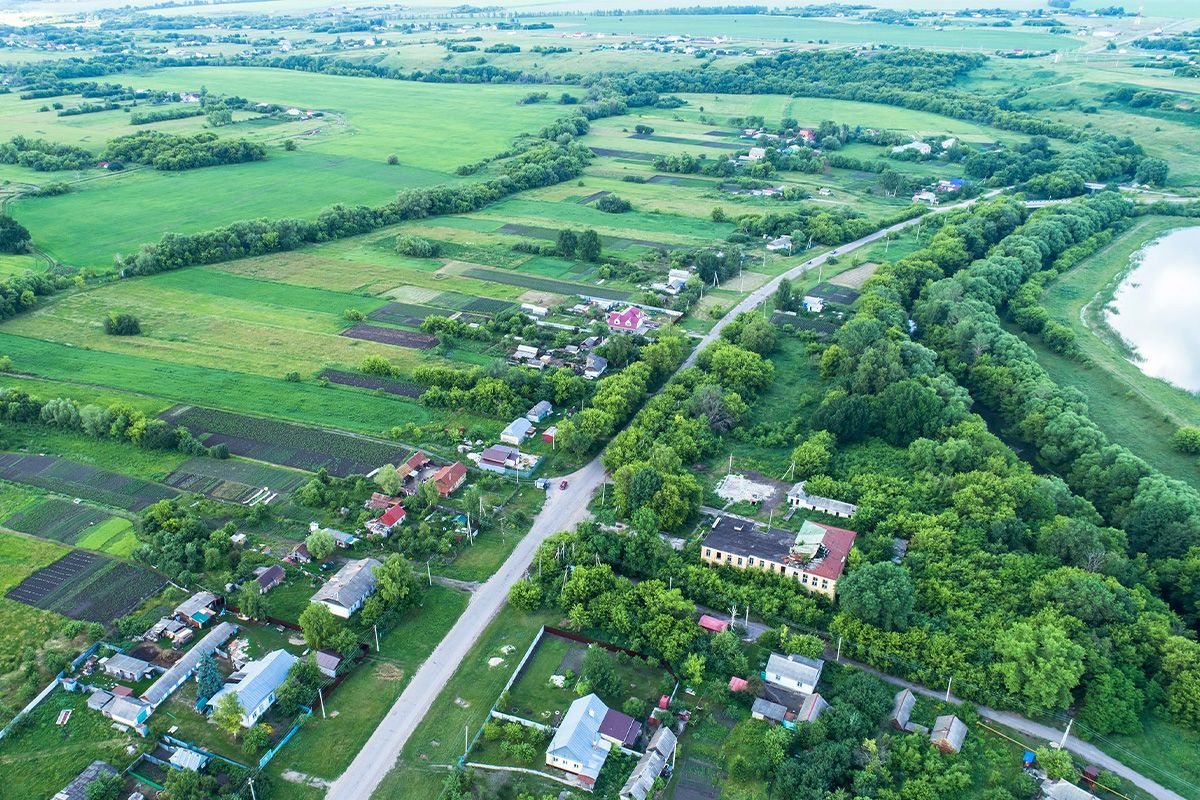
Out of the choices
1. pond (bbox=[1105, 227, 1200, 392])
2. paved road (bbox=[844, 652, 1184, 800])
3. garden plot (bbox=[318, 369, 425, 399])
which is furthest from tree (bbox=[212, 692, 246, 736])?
pond (bbox=[1105, 227, 1200, 392])

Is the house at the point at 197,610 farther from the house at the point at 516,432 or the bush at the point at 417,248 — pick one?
the bush at the point at 417,248

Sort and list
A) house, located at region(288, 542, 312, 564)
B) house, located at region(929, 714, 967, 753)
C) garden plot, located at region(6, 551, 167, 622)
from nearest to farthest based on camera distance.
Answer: house, located at region(929, 714, 967, 753), garden plot, located at region(6, 551, 167, 622), house, located at region(288, 542, 312, 564)

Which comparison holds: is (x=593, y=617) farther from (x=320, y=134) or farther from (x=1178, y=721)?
(x=320, y=134)

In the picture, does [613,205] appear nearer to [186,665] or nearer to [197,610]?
[197,610]

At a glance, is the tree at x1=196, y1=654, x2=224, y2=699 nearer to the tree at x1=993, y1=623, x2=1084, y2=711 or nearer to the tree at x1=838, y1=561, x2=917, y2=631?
the tree at x1=838, y1=561, x2=917, y2=631

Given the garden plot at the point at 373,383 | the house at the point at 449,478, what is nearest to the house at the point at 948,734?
the house at the point at 449,478

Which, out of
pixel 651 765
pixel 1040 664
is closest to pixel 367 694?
pixel 651 765

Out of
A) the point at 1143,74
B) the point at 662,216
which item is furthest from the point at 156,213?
the point at 1143,74
